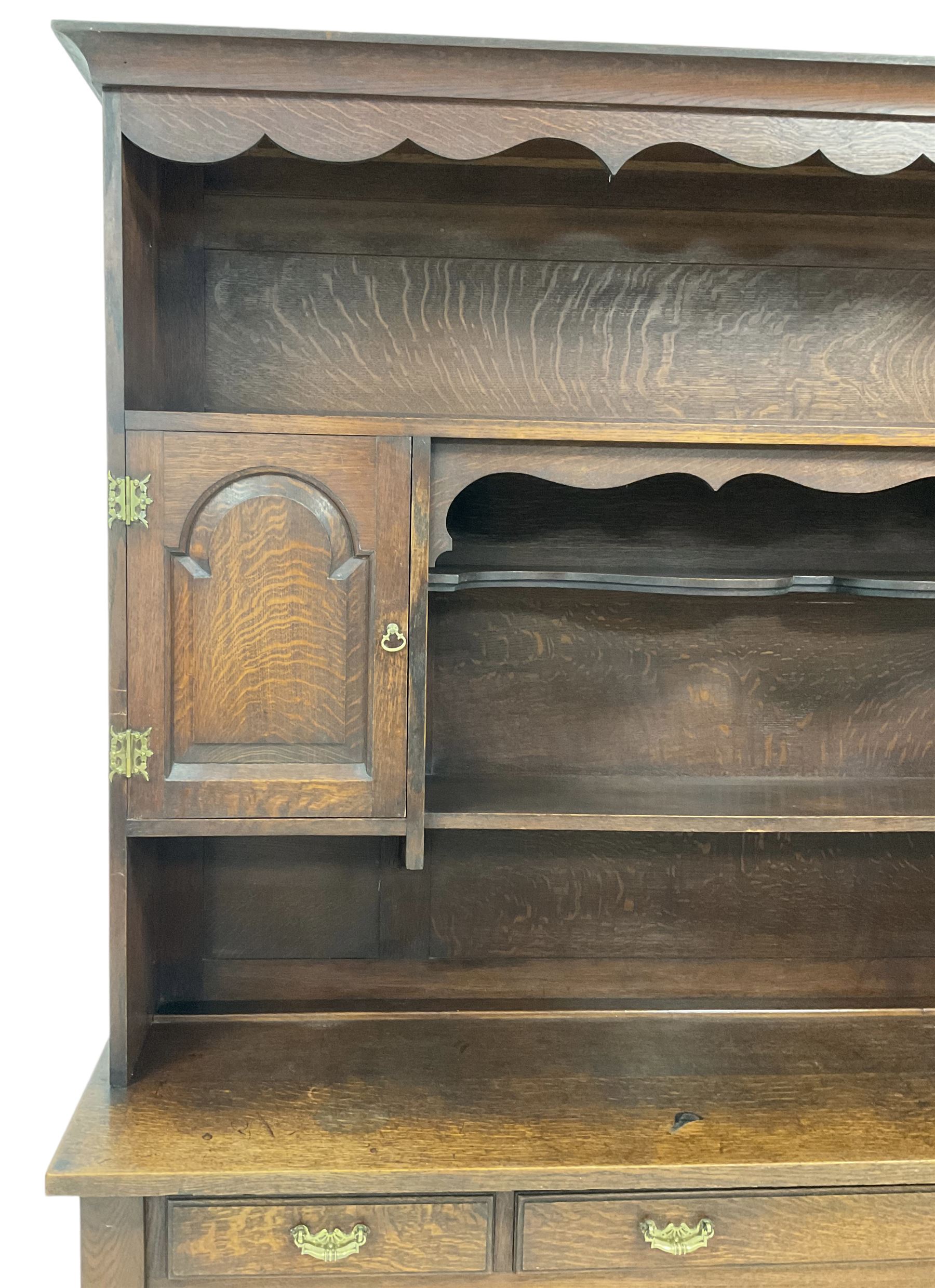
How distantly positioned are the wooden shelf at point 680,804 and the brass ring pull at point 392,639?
0.99 feet

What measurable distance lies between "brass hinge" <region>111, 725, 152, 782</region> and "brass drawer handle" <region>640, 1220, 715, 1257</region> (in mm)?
1088

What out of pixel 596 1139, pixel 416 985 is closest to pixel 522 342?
pixel 416 985

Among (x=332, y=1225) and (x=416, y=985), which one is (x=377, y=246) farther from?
(x=332, y=1225)

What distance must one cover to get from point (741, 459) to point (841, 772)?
2.64ft

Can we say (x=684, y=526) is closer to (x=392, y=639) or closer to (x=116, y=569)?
(x=392, y=639)

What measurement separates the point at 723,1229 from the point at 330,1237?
0.62 m

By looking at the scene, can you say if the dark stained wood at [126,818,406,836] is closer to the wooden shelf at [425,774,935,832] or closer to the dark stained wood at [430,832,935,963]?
the wooden shelf at [425,774,935,832]

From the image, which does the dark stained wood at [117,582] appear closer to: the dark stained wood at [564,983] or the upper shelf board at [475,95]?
the upper shelf board at [475,95]

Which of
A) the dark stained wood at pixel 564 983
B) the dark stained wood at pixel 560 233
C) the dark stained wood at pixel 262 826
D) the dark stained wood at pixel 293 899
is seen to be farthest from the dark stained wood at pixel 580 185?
the dark stained wood at pixel 564 983

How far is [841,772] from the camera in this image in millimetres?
2318

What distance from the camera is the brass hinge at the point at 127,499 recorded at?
1.76m

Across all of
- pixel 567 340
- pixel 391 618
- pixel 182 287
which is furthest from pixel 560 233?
pixel 391 618

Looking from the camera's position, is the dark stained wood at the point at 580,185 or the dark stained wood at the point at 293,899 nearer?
the dark stained wood at the point at 580,185

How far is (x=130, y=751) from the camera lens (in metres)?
1.80
